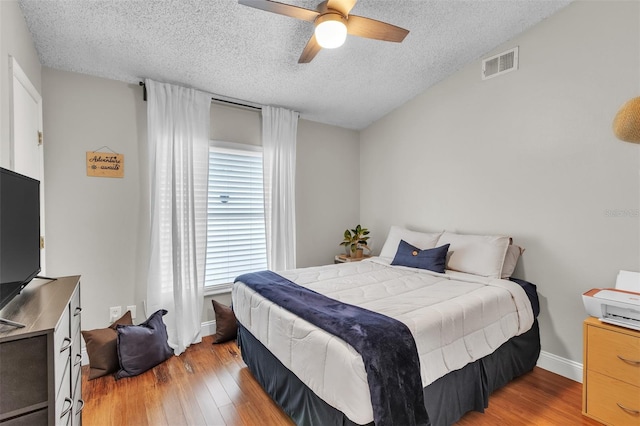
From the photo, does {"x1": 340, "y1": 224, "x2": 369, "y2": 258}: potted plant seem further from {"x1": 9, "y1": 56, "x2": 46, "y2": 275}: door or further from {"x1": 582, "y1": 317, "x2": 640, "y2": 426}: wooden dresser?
{"x1": 9, "y1": 56, "x2": 46, "y2": 275}: door

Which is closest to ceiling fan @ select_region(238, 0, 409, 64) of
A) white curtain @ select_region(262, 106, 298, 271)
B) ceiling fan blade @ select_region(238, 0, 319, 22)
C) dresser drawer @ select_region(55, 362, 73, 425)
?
ceiling fan blade @ select_region(238, 0, 319, 22)

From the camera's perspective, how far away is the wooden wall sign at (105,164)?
259 cm

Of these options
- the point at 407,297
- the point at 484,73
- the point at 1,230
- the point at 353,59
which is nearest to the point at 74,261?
the point at 1,230

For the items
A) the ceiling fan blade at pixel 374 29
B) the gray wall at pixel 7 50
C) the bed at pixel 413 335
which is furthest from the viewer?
the ceiling fan blade at pixel 374 29

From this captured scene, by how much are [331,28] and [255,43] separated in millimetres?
977

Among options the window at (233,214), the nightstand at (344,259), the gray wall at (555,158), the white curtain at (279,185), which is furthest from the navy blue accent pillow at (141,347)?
the gray wall at (555,158)

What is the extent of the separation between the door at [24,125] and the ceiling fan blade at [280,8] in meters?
1.45

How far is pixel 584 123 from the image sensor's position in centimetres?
230

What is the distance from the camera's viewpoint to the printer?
1.76 metres

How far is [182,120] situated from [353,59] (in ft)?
5.85

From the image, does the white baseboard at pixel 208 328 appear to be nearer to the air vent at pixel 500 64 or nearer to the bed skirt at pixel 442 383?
the bed skirt at pixel 442 383

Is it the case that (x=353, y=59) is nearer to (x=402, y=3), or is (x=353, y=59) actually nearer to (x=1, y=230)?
(x=402, y=3)

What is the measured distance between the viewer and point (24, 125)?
1.97 meters

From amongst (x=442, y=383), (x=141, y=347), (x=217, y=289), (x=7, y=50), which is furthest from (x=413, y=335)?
(x=7, y=50)
